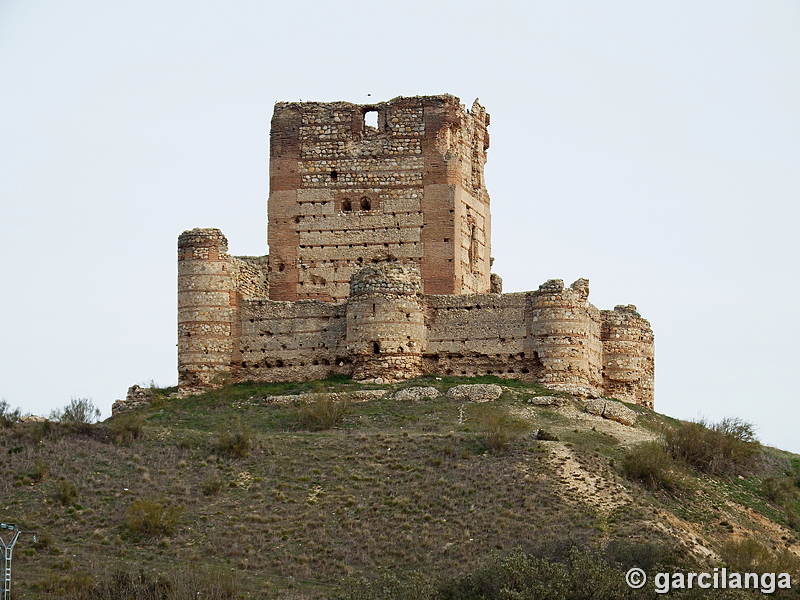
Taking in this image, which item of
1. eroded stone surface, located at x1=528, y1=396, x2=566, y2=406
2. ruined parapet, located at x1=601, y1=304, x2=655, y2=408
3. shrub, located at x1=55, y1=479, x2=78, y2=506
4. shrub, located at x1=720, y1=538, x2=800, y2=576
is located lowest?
shrub, located at x1=720, y1=538, x2=800, y2=576

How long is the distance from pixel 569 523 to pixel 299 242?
14.9m

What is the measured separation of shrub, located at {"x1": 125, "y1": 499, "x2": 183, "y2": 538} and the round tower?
29.9ft

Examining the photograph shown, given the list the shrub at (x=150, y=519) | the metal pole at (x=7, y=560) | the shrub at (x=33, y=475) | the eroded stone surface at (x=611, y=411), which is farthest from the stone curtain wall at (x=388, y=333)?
the metal pole at (x=7, y=560)

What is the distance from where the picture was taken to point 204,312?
44.2 meters

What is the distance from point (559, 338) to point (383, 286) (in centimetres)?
448

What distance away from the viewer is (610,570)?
30141 millimetres

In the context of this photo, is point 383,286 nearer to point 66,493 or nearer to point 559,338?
point 559,338

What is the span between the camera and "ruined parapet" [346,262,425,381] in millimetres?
42656

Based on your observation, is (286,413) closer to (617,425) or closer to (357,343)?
(357,343)

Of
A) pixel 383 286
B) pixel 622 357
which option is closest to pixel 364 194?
pixel 383 286

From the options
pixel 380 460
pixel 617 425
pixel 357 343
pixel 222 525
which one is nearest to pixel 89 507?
pixel 222 525

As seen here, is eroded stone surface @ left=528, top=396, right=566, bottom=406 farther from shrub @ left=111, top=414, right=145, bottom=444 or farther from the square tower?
shrub @ left=111, top=414, right=145, bottom=444

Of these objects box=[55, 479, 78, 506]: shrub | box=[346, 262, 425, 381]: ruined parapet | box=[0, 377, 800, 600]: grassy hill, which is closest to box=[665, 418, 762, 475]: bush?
box=[0, 377, 800, 600]: grassy hill

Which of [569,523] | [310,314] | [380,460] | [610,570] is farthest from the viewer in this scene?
[310,314]
